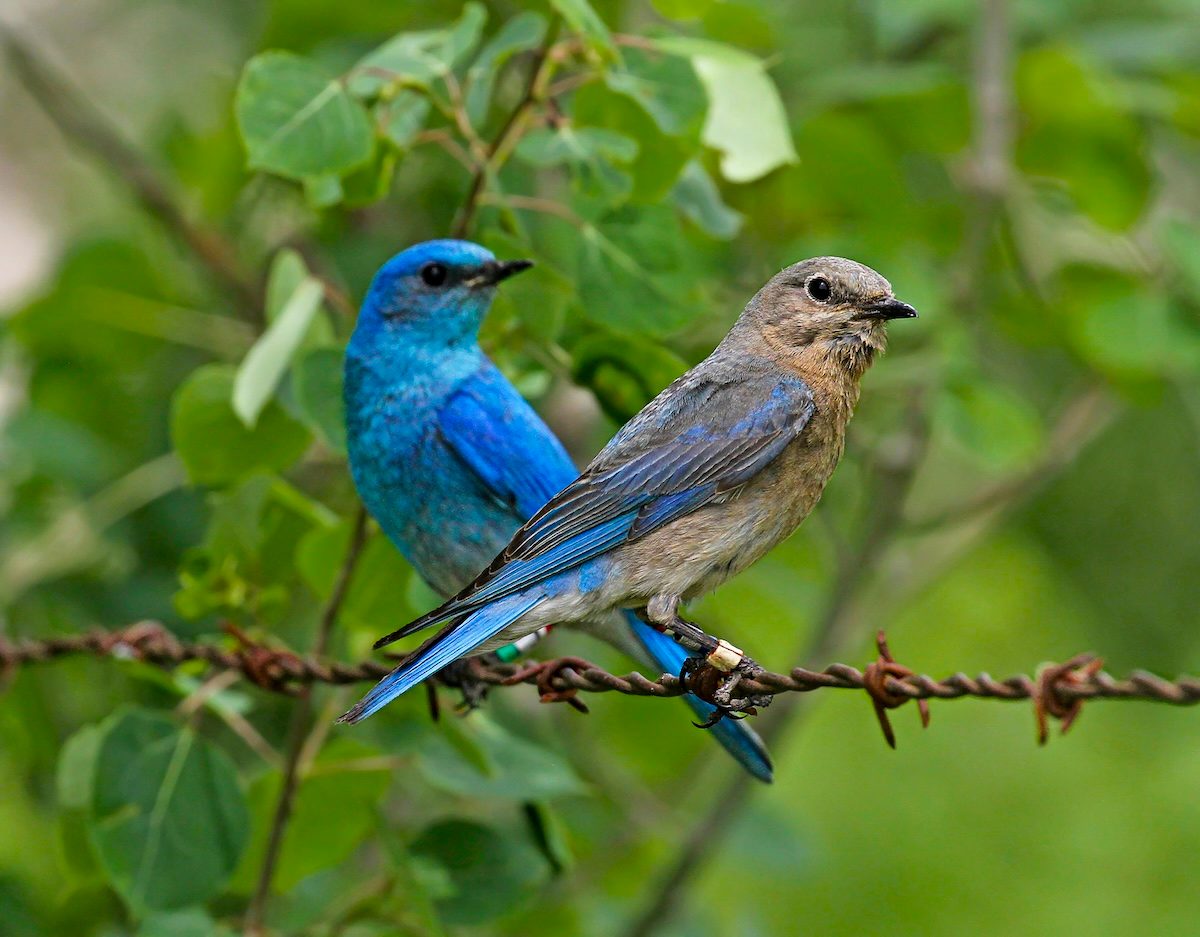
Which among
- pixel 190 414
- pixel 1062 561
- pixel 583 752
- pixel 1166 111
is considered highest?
pixel 190 414

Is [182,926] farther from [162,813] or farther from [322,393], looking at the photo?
[322,393]

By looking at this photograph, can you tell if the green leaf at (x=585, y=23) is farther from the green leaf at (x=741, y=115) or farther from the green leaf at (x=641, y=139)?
the green leaf at (x=741, y=115)

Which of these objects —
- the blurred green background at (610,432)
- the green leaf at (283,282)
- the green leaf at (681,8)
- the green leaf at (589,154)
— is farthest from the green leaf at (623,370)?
the green leaf at (681,8)

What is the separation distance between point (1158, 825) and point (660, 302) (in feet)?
10.6

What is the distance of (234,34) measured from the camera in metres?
7.12

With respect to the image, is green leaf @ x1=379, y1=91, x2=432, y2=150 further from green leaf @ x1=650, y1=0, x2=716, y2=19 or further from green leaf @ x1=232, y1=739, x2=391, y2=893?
green leaf @ x1=232, y1=739, x2=391, y2=893

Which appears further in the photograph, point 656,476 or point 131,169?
point 131,169

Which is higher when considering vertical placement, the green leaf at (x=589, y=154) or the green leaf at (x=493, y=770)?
the green leaf at (x=589, y=154)

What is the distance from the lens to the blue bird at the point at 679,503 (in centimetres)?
290

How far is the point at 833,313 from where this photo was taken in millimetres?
3090

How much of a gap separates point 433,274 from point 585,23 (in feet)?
2.56

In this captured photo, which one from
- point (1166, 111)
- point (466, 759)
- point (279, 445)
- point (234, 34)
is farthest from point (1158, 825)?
point (234, 34)

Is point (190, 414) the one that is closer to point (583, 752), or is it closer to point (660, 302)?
point (660, 302)

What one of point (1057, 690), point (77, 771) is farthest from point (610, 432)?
point (1057, 690)
